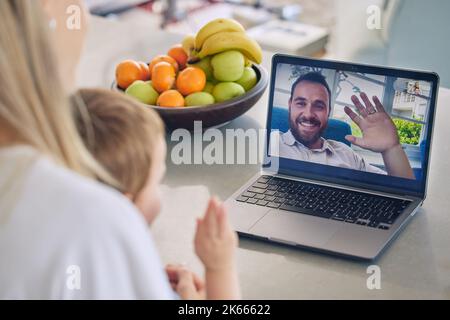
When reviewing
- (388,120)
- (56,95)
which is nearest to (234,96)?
(388,120)

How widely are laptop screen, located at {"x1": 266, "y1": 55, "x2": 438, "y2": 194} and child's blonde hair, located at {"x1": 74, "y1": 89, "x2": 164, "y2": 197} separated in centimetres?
49

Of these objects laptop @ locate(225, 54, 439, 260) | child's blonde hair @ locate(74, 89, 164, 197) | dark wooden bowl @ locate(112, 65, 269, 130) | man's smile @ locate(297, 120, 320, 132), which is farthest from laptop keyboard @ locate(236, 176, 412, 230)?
child's blonde hair @ locate(74, 89, 164, 197)

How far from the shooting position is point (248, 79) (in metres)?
1.69

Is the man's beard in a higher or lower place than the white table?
higher

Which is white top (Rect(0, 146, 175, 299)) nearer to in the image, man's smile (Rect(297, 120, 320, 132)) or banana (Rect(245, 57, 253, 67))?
man's smile (Rect(297, 120, 320, 132))

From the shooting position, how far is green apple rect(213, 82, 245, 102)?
5.36 ft

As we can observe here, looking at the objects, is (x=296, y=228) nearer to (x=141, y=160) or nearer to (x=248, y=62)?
(x=141, y=160)

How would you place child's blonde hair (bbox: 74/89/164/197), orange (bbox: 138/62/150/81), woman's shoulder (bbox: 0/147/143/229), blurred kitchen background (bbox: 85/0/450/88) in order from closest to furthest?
1. woman's shoulder (bbox: 0/147/143/229)
2. child's blonde hair (bbox: 74/89/164/197)
3. orange (bbox: 138/62/150/81)
4. blurred kitchen background (bbox: 85/0/450/88)

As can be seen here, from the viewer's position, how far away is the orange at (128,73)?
167 centimetres

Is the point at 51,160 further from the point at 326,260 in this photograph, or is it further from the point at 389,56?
the point at 389,56

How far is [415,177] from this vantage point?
138 cm

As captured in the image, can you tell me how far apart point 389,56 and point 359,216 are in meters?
1.51

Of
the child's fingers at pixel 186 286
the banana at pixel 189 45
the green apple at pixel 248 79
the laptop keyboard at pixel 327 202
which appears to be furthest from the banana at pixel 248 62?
the child's fingers at pixel 186 286

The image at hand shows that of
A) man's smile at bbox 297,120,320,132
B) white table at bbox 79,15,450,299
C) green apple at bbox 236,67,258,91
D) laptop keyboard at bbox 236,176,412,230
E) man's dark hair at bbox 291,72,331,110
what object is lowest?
white table at bbox 79,15,450,299
